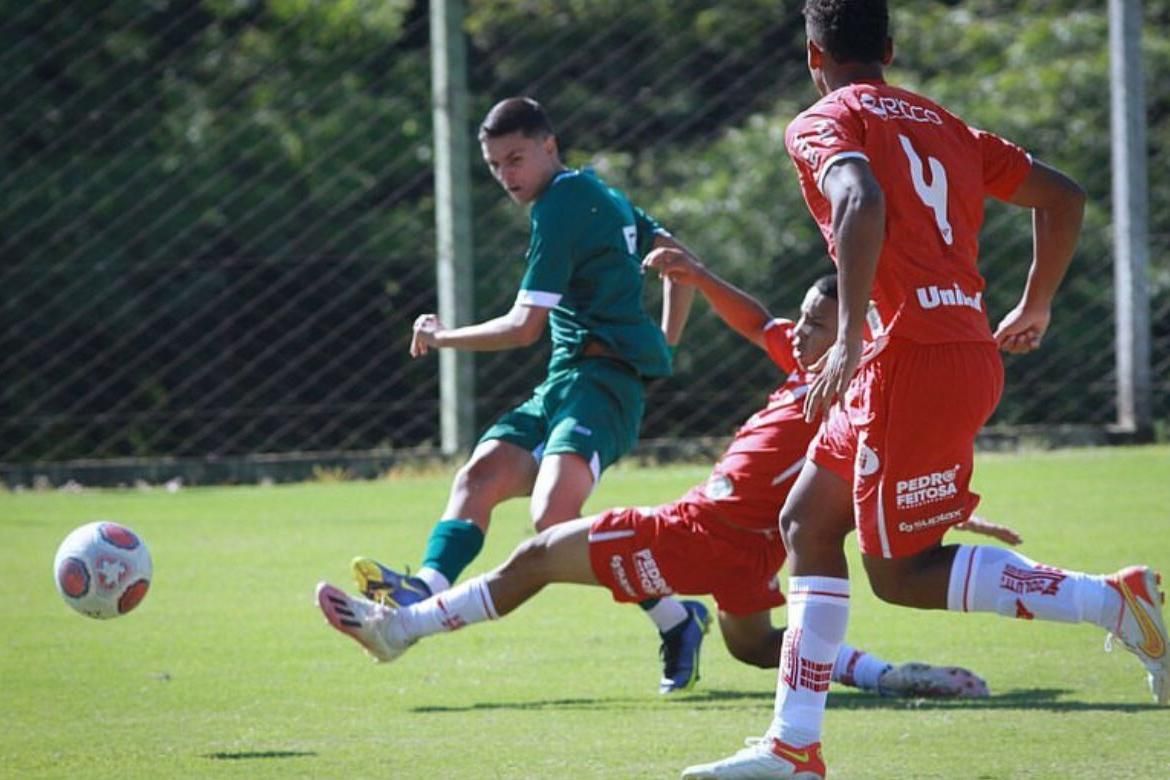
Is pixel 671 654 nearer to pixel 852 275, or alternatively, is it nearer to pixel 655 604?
pixel 655 604

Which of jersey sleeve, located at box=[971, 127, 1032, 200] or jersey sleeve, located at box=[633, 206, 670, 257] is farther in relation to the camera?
jersey sleeve, located at box=[633, 206, 670, 257]

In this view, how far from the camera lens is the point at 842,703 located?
620 centimetres

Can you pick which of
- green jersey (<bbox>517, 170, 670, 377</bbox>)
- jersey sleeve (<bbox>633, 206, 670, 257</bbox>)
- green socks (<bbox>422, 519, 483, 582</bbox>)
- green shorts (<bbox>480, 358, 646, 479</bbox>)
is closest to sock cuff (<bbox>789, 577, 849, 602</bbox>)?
green shorts (<bbox>480, 358, 646, 479</bbox>)

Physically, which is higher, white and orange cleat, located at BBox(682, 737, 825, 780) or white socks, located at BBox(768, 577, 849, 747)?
white socks, located at BBox(768, 577, 849, 747)

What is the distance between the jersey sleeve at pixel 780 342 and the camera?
6551 millimetres

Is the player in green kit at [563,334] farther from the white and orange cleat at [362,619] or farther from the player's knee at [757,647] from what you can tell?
the player's knee at [757,647]

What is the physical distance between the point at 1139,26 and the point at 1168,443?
9.79 feet

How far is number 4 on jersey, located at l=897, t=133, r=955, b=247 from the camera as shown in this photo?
482 centimetres

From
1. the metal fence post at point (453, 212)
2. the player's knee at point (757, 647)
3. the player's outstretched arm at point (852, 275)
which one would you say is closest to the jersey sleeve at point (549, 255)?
the player's knee at point (757, 647)

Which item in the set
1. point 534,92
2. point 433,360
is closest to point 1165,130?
point 534,92

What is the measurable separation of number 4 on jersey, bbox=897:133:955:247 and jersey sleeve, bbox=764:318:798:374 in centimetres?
169

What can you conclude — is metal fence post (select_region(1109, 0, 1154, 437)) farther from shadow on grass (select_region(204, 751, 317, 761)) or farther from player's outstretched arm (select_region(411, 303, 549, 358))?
shadow on grass (select_region(204, 751, 317, 761))

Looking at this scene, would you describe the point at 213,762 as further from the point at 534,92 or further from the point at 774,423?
the point at 534,92

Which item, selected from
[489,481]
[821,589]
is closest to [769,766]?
[821,589]
